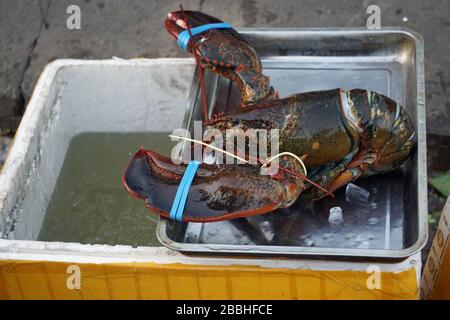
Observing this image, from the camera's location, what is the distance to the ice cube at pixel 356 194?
106 inches

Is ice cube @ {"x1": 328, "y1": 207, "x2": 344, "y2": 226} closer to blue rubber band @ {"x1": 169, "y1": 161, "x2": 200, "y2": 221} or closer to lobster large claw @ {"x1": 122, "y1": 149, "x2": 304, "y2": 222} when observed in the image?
lobster large claw @ {"x1": 122, "y1": 149, "x2": 304, "y2": 222}

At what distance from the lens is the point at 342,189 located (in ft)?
8.98

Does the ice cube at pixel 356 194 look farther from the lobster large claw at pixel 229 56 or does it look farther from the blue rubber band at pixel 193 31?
the blue rubber band at pixel 193 31

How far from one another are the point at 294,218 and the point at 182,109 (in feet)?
3.73

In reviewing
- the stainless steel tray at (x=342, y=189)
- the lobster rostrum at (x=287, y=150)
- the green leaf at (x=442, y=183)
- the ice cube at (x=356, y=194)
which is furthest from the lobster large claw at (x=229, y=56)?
Answer: the green leaf at (x=442, y=183)

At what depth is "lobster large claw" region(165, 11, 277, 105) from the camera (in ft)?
9.16

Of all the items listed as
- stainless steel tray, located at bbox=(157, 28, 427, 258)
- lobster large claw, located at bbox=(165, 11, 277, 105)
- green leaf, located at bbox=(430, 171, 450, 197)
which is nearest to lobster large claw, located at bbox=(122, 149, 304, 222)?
stainless steel tray, located at bbox=(157, 28, 427, 258)

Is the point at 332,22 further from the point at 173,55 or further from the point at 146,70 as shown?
the point at 146,70

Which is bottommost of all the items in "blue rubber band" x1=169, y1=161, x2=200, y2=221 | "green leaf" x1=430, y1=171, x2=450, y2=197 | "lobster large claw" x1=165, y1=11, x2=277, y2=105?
"green leaf" x1=430, y1=171, x2=450, y2=197

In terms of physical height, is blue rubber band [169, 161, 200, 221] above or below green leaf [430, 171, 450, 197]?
above

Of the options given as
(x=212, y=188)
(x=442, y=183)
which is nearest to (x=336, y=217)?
(x=212, y=188)

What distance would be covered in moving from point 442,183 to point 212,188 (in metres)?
1.73

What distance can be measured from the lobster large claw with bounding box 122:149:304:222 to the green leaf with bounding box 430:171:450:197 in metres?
1.45

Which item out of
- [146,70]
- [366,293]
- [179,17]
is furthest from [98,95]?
[366,293]
